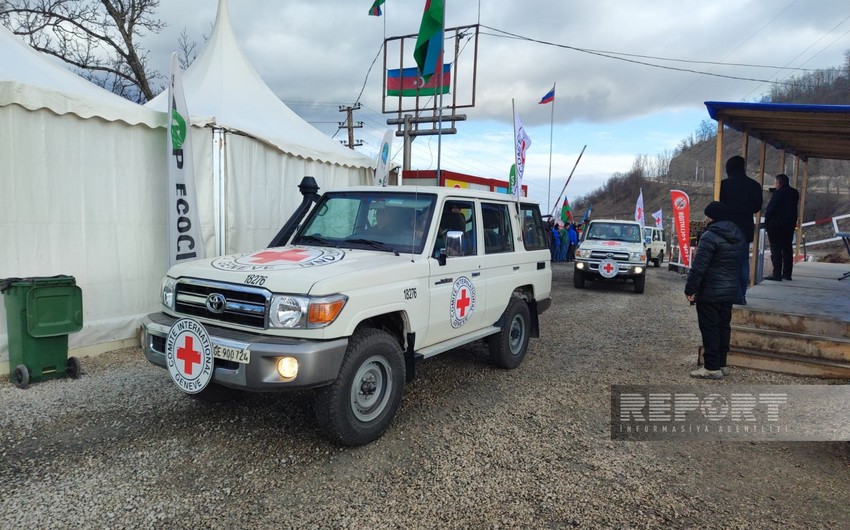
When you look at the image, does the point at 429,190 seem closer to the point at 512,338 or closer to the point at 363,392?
the point at 363,392

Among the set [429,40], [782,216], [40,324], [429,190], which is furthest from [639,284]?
[40,324]

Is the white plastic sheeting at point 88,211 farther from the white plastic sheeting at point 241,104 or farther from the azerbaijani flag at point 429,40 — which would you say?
the azerbaijani flag at point 429,40

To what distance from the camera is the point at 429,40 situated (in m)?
7.27

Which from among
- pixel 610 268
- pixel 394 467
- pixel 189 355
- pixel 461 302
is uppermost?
pixel 461 302

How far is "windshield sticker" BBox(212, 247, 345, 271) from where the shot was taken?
12.2 feet

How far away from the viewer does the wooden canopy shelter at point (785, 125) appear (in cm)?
619

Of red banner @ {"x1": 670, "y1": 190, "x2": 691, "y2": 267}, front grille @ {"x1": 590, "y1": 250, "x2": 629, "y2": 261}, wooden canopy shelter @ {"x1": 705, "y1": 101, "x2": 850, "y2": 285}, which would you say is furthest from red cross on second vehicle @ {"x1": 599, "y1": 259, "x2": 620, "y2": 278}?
wooden canopy shelter @ {"x1": 705, "y1": 101, "x2": 850, "y2": 285}

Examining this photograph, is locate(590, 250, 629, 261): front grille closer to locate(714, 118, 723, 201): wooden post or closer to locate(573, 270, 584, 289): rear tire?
locate(573, 270, 584, 289): rear tire

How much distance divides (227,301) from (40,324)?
2645 mm

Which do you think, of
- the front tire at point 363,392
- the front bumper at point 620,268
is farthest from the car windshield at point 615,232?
the front tire at point 363,392

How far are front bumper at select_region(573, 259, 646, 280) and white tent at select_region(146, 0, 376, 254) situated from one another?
585cm

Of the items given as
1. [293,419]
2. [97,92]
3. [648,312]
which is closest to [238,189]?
[97,92]

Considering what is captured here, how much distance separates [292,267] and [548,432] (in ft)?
7.83

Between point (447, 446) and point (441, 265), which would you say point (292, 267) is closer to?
point (441, 265)
